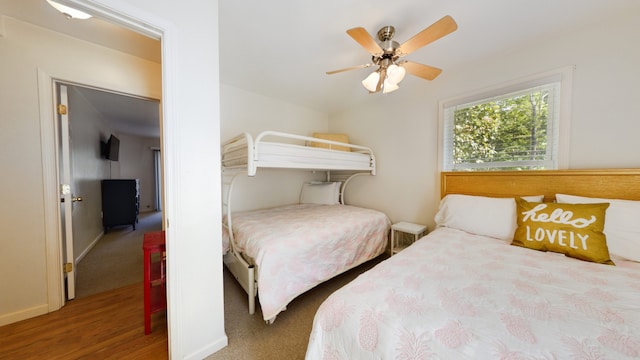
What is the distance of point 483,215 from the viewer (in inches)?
67.0

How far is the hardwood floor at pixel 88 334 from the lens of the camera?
127 centimetres

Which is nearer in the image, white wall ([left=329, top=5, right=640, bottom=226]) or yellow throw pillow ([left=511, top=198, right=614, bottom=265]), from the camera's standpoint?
yellow throw pillow ([left=511, top=198, right=614, bottom=265])

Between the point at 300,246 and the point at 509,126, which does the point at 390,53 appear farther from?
the point at 300,246

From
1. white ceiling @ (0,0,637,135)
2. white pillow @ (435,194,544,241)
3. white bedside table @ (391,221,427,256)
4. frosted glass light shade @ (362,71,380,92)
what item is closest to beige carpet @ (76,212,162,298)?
white ceiling @ (0,0,637,135)

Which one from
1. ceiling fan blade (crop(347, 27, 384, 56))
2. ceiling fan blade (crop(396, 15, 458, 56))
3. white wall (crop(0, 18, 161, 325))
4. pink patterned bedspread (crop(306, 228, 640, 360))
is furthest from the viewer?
white wall (crop(0, 18, 161, 325))

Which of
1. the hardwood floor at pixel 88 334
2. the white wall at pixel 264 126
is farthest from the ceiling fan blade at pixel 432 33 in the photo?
the hardwood floor at pixel 88 334

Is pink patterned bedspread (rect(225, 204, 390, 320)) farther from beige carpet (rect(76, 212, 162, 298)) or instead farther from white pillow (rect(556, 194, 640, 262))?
white pillow (rect(556, 194, 640, 262))

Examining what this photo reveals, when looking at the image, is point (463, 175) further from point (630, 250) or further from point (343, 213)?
point (343, 213)

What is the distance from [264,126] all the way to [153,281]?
222 centimetres

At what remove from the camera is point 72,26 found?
1.53 metres

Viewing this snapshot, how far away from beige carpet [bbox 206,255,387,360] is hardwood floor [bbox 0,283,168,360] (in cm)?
43

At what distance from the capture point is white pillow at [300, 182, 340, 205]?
308 centimetres

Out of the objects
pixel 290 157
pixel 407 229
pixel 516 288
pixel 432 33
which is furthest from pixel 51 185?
pixel 407 229

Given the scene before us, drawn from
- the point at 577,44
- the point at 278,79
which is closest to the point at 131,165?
the point at 278,79
